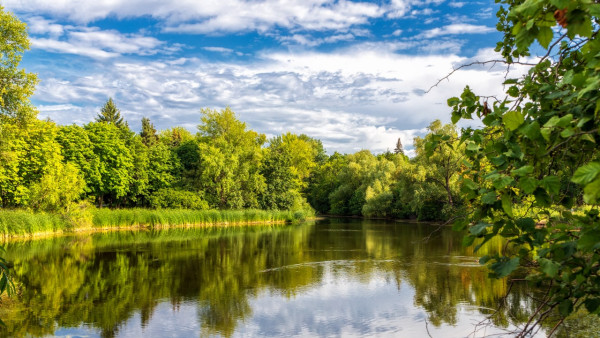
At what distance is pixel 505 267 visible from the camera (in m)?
2.10

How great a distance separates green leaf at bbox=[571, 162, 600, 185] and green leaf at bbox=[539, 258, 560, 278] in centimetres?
69

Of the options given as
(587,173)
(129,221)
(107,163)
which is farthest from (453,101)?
(107,163)

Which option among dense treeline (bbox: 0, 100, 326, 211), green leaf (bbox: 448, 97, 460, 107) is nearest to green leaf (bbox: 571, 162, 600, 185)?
green leaf (bbox: 448, 97, 460, 107)

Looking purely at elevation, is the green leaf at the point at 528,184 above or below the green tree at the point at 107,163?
below

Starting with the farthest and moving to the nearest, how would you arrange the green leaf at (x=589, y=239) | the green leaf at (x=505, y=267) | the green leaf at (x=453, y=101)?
the green leaf at (x=453, y=101), the green leaf at (x=505, y=267), the green leaf at (x=589, y=239)

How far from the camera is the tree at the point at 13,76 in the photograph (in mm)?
18906

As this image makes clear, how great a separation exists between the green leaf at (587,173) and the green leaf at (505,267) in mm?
748

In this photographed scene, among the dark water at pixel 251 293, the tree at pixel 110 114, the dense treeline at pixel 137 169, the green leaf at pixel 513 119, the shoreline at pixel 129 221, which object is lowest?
the dark water at pixel 251 293

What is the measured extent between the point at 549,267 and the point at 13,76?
22.3 m

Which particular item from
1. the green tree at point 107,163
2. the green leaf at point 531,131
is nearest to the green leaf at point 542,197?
the green leaf at point 531,131

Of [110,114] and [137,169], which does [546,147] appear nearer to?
[137,169]

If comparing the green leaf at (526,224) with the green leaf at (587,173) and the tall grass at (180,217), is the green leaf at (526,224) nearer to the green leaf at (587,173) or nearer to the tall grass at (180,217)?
the green leaf at (587,173)

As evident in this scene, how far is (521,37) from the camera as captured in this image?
5.82 feet

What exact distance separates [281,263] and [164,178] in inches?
996
